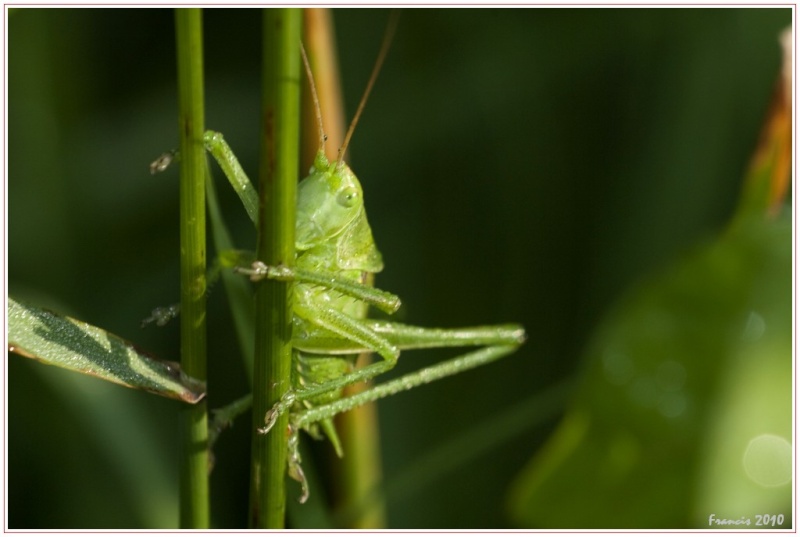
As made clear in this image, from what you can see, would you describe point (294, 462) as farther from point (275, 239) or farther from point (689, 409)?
point (689, 409)

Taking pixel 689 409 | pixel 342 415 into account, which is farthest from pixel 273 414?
pixel 689 409

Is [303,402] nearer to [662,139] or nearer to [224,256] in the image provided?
[224,256]

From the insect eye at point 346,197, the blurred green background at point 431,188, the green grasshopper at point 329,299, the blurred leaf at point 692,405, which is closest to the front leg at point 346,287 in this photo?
the green grasshopper at point 329,299

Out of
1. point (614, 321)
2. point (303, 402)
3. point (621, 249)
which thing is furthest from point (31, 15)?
point (621, 249)

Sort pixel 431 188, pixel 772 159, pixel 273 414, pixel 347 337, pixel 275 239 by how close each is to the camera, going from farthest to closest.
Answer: pixel 431 188 → pixel 772 159 → pixel 347 337 → pixel 273 414 → pixel 275 239

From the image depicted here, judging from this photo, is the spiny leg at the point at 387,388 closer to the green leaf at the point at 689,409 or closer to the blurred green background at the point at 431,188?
the green leaf at the point at 689,409

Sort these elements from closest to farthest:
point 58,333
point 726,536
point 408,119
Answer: point 58,333, point 726,536, point 408,119
